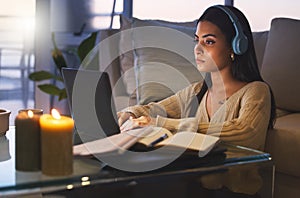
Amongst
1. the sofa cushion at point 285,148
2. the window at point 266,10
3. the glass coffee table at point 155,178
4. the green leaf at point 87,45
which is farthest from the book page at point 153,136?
the green leaf at point 87,45

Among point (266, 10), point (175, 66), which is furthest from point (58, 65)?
point (266, 10)

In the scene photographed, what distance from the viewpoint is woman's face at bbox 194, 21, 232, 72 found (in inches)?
60.9

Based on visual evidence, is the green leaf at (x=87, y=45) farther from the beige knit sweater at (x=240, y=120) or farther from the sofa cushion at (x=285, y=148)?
the sofa cushion at (x=285, y=148)

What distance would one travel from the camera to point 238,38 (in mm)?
1481

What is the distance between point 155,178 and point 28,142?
32cm

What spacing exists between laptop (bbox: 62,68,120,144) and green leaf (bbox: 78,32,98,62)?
1769 millimetres

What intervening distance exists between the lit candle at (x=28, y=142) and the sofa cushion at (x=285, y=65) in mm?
1372

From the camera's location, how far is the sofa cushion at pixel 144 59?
2.18 m

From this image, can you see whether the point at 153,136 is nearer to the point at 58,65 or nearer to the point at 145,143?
the point at 145,143

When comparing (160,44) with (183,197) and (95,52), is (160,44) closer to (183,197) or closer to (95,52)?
(95,52)

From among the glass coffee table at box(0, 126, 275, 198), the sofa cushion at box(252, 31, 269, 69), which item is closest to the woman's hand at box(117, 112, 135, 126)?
the glass coffee table at box(0, 126, 275, 198)

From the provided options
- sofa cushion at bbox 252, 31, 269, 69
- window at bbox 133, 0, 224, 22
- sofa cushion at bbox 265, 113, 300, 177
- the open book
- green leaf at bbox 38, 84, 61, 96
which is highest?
window at bbox 133, 0, 224, 22

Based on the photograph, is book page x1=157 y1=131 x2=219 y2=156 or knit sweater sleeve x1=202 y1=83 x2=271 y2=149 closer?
book page x1=157 y1=131 x2=219 y2=156

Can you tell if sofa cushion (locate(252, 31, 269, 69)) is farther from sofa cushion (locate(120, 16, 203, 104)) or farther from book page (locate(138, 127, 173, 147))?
book page (locate(138, 127, 173, 147))
